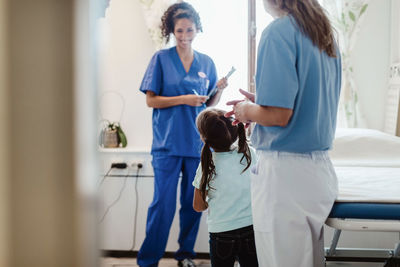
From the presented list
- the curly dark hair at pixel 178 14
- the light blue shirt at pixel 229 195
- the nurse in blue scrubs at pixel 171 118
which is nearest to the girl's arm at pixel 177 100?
the nurse in blue scrubs at pixel 171 118

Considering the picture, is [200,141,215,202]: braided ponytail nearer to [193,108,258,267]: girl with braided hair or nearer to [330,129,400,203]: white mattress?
[193,108,258,267]: girl with braided hair

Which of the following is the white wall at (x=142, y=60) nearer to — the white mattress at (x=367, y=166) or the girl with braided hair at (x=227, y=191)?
the white mattress at (x=367, y=166)

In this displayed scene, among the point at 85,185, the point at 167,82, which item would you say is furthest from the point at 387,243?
the point at 85,185

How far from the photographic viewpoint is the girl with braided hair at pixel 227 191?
5.23ft

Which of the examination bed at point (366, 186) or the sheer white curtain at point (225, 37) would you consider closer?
the examination bed at point (366, 186)

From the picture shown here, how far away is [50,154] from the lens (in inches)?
6.6

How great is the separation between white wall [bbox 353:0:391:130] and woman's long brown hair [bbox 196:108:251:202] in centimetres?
158

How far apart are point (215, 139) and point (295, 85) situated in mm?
548

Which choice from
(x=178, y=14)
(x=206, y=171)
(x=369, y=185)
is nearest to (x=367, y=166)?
(x=369, y=185)

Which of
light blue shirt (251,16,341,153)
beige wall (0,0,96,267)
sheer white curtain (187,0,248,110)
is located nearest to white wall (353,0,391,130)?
sheer white curtain (187,0,248,110)

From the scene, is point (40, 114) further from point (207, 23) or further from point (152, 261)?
point (207, 23)

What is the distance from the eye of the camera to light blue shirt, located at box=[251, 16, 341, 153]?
115cm

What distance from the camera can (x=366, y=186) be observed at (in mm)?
1499

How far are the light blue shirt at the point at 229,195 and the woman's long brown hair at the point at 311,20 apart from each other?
1.95 ft
